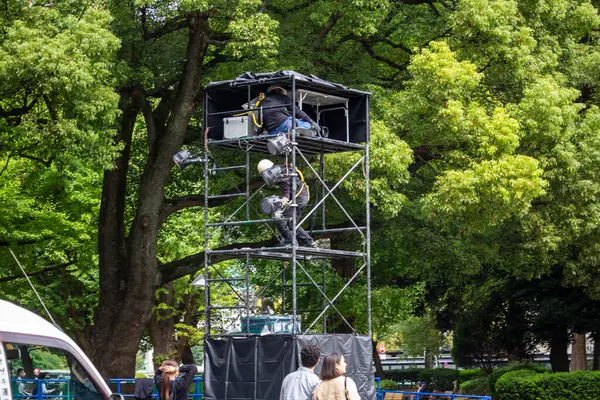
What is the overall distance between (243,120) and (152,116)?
28.0 ft

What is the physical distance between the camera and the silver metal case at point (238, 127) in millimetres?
17047

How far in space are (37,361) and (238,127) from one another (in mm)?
9186

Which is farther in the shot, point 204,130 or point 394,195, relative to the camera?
point 394,195

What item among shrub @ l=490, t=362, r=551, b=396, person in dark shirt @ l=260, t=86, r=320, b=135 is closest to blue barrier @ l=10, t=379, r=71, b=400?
person in dark shirt @ l=260, t=86, r=320, b=135

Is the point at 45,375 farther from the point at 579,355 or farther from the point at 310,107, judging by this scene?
the point at 579,355

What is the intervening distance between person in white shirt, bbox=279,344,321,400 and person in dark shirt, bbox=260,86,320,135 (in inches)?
309

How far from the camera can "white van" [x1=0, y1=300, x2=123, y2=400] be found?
798 centimetres

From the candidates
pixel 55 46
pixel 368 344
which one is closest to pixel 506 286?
pixel 368 344

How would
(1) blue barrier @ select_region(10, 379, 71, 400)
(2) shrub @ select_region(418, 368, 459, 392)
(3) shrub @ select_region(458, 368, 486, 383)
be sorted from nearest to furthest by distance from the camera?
Result: 1. (1) blue barrier @ select_region(10, 379, 71, 400)
2. (2) shrub @ select_region(418, 368, 459, 392)
3. (3) shrub @ select_region(458, 368, 486, 383)

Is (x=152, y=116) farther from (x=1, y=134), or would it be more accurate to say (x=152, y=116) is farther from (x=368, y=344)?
(x=368, y=344)

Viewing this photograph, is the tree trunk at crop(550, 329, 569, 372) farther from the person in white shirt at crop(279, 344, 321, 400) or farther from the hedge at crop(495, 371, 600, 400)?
the person in white shirt at crop(279, 344, 321, 400)

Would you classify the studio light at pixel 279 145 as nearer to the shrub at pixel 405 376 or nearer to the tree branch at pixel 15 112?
the tree branch at pixel 15 112

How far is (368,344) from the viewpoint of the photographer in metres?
16.8

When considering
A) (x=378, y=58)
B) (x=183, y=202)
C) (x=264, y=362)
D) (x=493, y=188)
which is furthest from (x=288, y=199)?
(x=378, y=58)
